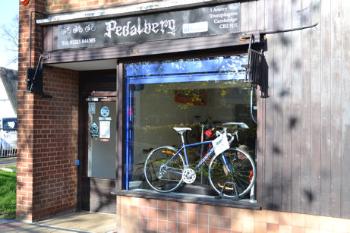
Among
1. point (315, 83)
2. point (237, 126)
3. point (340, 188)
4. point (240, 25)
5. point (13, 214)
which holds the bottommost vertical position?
point (13, 214)

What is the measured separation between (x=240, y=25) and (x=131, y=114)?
7.27ft

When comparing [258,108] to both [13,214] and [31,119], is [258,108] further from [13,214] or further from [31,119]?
[13,214]

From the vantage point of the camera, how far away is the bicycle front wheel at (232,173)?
239 inches

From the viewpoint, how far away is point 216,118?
648cm

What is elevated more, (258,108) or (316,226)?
(258,108)

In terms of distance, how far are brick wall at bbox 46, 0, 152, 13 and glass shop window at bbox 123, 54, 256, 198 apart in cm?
98

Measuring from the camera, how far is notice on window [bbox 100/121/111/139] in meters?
8.40

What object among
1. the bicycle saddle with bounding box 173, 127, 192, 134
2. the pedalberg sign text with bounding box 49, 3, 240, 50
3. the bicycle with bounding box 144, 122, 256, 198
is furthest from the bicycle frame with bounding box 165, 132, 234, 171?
the pedalberg sign text with bounding box 49, 3, 240, 50

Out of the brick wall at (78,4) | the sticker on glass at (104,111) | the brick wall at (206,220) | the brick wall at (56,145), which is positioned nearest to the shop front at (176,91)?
the brick wall at (206,220)

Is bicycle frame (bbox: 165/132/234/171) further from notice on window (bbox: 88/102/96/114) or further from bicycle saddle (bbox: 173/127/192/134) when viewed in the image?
notice on window (bbox: 88/102/96/114)

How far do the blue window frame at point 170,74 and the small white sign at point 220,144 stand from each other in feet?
2.70

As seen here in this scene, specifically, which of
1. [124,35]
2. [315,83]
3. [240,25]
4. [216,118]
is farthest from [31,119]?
[315,83]

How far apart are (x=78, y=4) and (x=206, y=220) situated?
158 inches

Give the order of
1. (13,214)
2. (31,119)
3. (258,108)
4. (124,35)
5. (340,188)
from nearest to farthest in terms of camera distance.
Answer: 1. (340,188)
2. (258,108)
3. (124,35)
4. (31,119)
5. (13,214)
